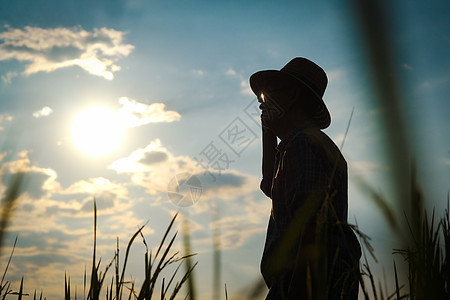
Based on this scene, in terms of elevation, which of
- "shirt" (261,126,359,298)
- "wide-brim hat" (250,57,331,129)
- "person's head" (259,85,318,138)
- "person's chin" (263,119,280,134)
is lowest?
"shirt" (261,126,359,298)

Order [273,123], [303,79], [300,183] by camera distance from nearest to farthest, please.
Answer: [300,183] < [273,123] < [303,79]

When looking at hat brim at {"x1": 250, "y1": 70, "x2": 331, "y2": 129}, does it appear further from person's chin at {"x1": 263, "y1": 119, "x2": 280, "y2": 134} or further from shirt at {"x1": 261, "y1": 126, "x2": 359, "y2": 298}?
shirt at {"x1": 261, "y1": 126, "x2": 359, "y2": 298}

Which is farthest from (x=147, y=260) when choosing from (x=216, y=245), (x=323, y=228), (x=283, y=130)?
(x=283, y=130)

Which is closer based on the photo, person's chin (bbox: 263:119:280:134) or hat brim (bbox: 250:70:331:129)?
person's chin (bbox: 263:119:280:134)

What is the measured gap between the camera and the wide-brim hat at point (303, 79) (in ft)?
12.3

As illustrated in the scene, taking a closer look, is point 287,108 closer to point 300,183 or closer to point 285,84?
point 285,84

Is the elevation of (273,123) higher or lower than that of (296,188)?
higher

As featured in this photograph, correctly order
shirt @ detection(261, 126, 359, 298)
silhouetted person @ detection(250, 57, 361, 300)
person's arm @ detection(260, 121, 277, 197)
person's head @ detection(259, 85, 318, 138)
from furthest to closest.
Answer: person's arm @ detection(260, 121, 277, 197), person's head @ detection(259, 85, 318, 138), shirt @ detection(261, 126, 359, 298), silhouetted person @ detection(250, 57, 361, 300)

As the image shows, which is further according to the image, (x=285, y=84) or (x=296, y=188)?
(x=285, y=84)

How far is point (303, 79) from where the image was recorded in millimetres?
Answer: 3752

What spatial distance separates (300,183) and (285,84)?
1205 millimetres

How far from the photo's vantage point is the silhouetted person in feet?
8.78

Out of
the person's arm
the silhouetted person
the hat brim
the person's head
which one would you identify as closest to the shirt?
the silhouetted person

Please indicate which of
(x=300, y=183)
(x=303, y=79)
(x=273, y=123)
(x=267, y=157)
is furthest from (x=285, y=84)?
(x=300, y=183)
